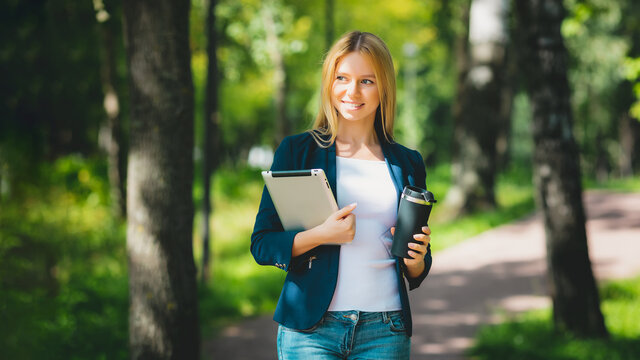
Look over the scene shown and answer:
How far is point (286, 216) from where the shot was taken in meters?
2.17

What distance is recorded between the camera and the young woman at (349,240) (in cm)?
208

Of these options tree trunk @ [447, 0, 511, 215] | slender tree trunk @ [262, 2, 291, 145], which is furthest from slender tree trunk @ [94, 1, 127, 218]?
tree trunk @ [447, 0, 511, 215]

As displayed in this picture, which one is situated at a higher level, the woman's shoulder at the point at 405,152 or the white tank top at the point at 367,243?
the woman's shoulder at the point at 405,152

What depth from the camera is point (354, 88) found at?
2199 mm

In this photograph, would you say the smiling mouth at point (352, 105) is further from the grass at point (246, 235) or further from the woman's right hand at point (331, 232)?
the grass at point (246, 235)

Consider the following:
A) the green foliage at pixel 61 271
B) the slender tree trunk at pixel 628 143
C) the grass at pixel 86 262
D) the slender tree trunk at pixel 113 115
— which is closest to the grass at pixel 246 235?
the grass at pixel 86 262

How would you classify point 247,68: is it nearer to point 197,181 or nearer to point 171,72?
point 197,181

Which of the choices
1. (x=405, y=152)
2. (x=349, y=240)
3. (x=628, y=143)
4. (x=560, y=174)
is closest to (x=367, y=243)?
(x=349, y=240)

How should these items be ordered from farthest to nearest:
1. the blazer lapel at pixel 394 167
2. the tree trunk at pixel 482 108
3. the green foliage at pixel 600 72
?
the green foliage at pixel 600 72 → the tree trunk at pixel 482 108 → the blazer lapel at pixel 394 167

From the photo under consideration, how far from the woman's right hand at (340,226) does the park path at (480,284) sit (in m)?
3.87

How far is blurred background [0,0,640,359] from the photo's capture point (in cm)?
568

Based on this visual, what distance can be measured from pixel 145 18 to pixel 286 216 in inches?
75.0

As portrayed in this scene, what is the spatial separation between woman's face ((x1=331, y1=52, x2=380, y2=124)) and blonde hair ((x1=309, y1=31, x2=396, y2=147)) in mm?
18

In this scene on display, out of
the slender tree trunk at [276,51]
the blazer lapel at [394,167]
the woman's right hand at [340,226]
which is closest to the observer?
the woman's right hand at [340,226]
